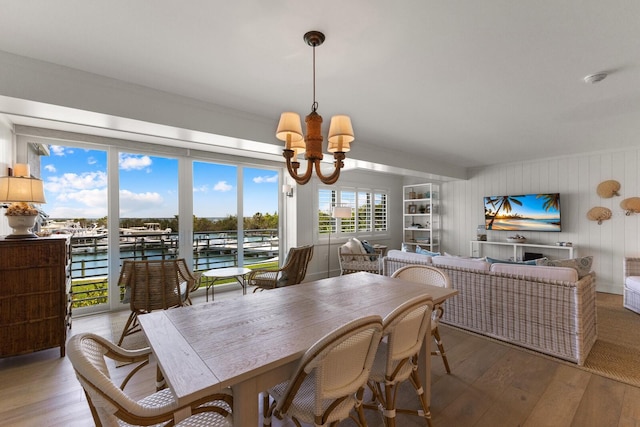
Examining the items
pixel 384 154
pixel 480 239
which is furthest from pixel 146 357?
pixel 480 239

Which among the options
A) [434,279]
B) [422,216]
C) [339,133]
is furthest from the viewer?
[422,216]

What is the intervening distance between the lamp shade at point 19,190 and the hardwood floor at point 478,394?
145 centimetres

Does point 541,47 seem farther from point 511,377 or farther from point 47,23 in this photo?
point 47,23

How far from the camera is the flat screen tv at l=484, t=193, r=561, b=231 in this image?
521 cm

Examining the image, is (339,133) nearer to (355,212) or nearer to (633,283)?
(633,283)

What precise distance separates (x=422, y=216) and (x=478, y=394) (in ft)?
17.9

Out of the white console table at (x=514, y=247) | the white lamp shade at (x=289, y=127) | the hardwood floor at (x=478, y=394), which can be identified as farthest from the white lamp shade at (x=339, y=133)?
the white console table at (x=514, y=247)

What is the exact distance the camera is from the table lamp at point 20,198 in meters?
2.35

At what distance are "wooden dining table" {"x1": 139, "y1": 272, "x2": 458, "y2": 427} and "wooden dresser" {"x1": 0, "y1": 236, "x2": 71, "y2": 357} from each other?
183 cm

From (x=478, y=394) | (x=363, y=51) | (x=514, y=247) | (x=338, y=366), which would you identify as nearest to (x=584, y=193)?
(x=514, y=247)

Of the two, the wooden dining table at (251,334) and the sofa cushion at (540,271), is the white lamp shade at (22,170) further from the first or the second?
the sofa cushion at (540,271)

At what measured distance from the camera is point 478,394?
2.09m

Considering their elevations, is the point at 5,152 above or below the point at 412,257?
above

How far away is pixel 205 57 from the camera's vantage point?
195 centimetres
